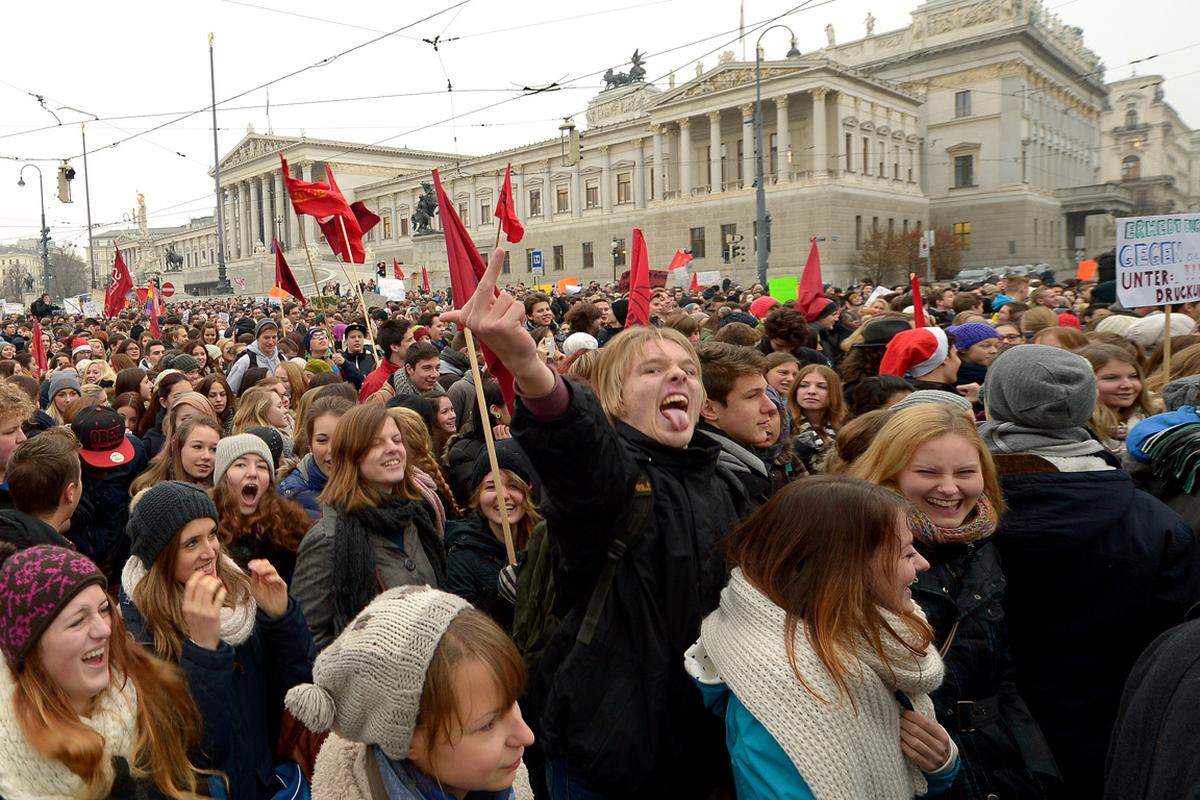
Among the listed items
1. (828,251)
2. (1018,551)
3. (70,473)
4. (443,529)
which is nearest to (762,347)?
(443,529)

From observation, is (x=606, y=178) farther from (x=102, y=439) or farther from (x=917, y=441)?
(x=917, y=441)

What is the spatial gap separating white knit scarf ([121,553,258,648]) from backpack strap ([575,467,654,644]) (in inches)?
42.9

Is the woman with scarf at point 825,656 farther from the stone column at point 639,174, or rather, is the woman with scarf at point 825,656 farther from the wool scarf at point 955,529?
the stone column at point 639,174

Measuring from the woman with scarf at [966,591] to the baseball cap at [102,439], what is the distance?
397 cm

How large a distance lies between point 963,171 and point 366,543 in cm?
5912

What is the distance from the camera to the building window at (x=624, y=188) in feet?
185

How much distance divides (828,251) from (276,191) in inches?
2199

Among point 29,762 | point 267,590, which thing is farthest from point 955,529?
point 29,762

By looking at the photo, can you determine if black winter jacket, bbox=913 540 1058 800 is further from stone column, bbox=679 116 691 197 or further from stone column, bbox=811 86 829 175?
stone column, bbox=679 116 691 197

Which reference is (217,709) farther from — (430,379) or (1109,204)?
(1109,204)

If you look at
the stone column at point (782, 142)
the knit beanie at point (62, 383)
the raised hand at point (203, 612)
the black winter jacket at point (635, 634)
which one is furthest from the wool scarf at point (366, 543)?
the stone column at point (782, 142)

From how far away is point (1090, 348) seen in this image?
4.07m

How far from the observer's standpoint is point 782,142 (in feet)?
155

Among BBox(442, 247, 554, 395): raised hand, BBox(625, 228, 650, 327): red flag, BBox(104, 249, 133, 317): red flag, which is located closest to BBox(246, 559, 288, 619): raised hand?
BBox(442, 247, 554, 395): raised hand
